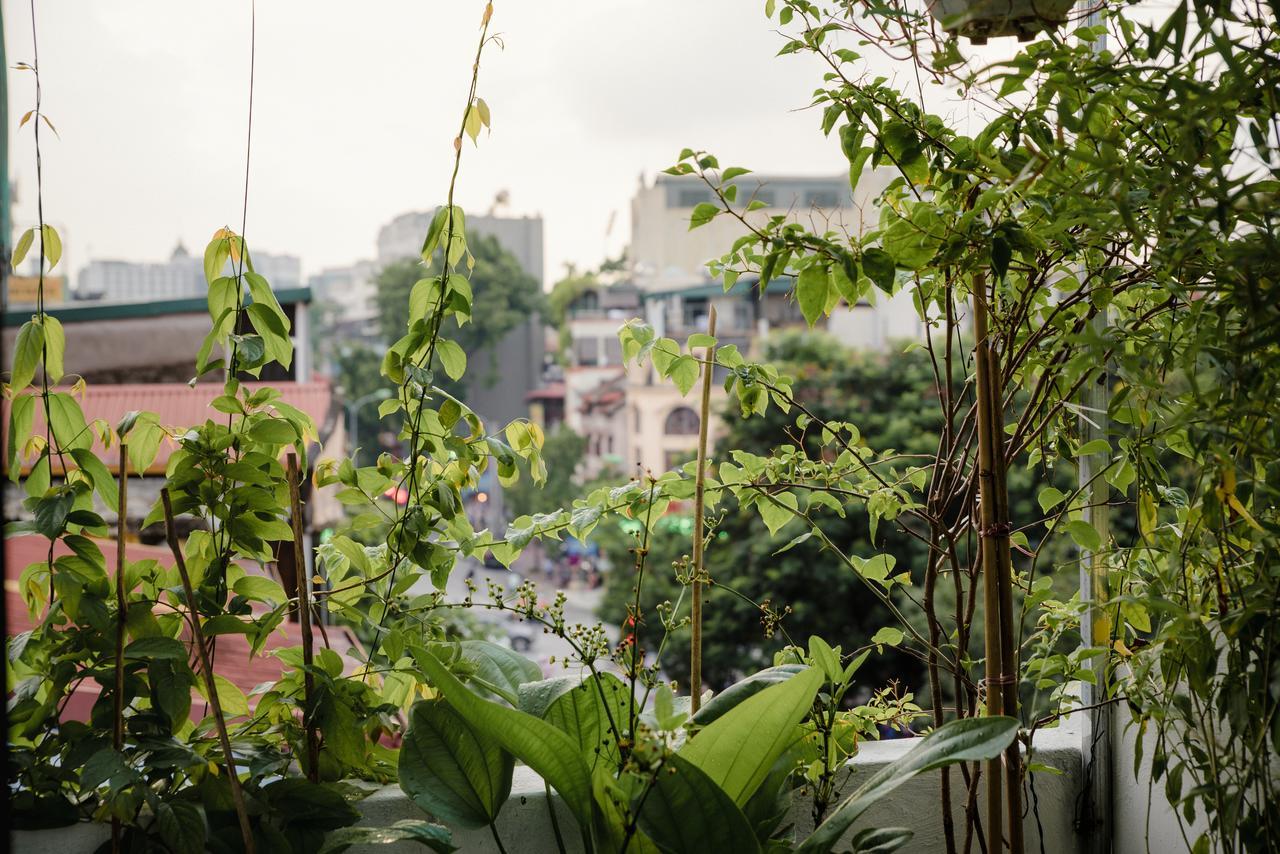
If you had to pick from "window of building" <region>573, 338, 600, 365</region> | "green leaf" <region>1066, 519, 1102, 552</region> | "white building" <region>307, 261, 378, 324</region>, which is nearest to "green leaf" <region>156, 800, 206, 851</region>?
"green leaf" <region>1066, 519, 1102, 552</region>

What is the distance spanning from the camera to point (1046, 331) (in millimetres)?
914

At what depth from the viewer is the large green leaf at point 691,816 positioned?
826 millimetres

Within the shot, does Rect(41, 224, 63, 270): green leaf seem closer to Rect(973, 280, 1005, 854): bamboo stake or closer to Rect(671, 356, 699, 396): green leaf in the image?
Rect(671, 356, 699, 396): green leaf

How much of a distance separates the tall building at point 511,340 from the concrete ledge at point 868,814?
2654 centimetres

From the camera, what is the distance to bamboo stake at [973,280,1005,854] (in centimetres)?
89

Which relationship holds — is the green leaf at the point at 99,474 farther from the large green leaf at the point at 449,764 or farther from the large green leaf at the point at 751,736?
the large green leaf at the point at 751,736

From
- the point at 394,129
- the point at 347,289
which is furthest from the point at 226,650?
the point at 347,289

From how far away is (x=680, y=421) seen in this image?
19984mm

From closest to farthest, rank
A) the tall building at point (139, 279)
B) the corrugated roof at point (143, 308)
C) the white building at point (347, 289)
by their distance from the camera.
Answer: the corrugated roof at point (143, 308), the tall building at point (139, 279), the white building at point (347, 289)

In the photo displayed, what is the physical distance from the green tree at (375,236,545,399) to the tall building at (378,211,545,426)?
54 centimetres

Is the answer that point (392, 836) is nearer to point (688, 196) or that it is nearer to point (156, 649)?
point (156, 649)

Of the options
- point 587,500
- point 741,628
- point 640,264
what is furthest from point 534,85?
point 587,500

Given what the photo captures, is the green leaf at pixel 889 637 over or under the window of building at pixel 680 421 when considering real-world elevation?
over

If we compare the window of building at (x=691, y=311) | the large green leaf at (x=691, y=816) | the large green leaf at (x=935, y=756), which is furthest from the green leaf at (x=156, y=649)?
the window of building at (x=691, y=311)
